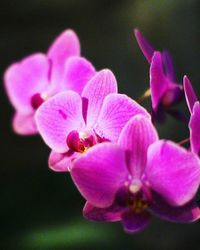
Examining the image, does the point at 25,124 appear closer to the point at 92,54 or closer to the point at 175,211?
the point at 175,211

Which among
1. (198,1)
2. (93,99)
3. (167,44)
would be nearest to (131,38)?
(167,44)

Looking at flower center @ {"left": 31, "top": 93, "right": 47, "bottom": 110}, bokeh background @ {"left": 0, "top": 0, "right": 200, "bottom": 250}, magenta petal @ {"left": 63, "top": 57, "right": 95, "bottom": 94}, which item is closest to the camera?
magenta petal @ {"left": 63, "top": 57, "right": 95, "bottom": 94}

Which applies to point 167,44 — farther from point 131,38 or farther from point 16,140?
point 16,140

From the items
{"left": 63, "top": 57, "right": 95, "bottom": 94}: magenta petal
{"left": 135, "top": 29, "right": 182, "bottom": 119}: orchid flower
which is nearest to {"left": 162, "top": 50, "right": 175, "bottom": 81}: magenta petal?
{"left": 135, "top": 29, "right": 182, "bottom": 119}: orchid flower

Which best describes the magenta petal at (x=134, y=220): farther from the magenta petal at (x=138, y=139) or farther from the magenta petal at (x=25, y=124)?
the magenta petal at (x=25, y=124)

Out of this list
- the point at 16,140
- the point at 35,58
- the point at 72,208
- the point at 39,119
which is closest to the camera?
the point at 39,119

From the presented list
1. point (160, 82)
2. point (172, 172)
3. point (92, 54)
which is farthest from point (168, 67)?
point (92, 54)

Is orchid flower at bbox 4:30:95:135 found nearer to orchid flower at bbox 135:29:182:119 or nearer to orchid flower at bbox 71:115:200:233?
orchid flower at bbox 135:29:182:119
